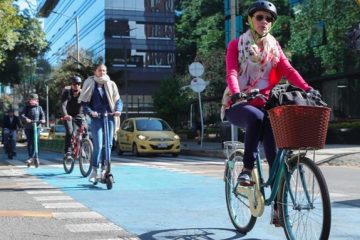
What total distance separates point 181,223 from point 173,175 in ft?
18.3

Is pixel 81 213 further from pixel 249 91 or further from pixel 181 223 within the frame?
pixel 249 91

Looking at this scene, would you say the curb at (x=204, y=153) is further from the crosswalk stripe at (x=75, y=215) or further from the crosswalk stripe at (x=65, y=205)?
the crosswalk stripe at (x=75, y=215)

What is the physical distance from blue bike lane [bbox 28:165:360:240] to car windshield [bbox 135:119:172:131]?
35.3 feet

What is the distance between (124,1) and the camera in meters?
73.9

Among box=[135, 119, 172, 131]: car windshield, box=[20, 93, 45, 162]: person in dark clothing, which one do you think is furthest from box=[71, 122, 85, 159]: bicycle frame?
box=[135, 119, 172, 131]: car windshield

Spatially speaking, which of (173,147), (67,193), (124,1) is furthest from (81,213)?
(124,1)

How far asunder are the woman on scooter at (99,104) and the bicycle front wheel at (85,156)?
0.96 metres

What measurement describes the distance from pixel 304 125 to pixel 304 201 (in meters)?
0.61

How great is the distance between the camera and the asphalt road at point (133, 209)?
5.68m

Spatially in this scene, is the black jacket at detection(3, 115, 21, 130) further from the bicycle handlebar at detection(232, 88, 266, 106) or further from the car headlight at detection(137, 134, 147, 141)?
the bicycle handlebar at detection(232, 88, 266, 106)

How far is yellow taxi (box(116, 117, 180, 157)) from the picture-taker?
20953mm

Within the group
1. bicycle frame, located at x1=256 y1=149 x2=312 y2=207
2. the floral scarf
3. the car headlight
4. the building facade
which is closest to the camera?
bicycle frame, located at x1=256 y1=149 x2=312 y2=207

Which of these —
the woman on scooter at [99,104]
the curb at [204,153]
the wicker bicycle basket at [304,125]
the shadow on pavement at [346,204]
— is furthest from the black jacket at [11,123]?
the wicker bicycle basket at [304,125]

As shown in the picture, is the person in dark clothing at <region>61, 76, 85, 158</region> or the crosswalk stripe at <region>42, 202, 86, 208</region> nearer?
the crosswalk stripe at <region>42, 202, 86, 208</region>
